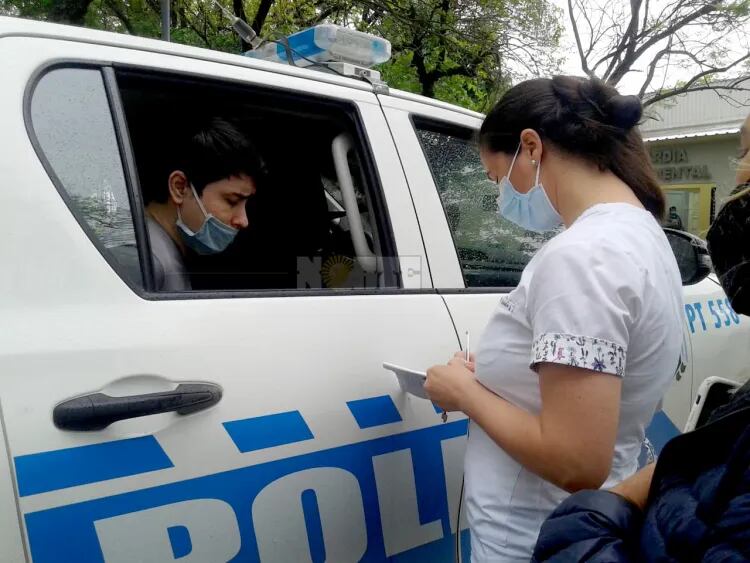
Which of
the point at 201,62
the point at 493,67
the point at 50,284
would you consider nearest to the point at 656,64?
the point at 493,67

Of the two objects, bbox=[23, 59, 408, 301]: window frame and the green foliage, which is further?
the green foliage

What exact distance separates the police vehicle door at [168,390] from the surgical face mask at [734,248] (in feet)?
2.52

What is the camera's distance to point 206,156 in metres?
1.97

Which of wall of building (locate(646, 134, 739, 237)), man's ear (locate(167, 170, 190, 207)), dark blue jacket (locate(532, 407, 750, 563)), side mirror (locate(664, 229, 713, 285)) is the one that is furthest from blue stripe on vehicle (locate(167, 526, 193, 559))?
wall of building (locate(646, 134, 739, 237))

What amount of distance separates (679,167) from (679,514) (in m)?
17.9

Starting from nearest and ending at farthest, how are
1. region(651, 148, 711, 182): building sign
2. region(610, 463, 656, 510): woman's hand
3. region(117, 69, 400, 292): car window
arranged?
region(610, 463, 656, 510): woman's hand, region(117, 69, 400, 292): car window, region(651, 148, 711, 182): building sign

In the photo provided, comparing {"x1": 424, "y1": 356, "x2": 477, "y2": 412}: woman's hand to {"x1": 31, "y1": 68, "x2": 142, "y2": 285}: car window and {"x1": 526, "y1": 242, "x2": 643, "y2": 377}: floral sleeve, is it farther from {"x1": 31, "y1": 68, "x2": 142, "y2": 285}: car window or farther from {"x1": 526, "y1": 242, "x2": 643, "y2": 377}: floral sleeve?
{"x1": 31, "y1": 68, "x2": 142, "y2": 285}: car window

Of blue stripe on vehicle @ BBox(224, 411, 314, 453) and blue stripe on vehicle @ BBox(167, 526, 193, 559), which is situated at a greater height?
blue stripe on vehicle @ BBox(224, 411, 314, 453)

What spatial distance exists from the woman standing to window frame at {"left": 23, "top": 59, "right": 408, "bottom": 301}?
1.31 ft

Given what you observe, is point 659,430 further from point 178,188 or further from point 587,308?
point 178,188

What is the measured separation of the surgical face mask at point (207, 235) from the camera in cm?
191

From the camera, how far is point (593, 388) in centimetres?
109

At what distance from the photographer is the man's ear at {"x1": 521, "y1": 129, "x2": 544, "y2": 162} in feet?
4.45

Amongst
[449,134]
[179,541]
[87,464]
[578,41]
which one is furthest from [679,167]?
[87,464]
